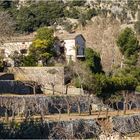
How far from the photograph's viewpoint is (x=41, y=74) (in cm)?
4709

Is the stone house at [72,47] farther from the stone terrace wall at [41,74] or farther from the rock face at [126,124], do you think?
the rock face at [126,124]

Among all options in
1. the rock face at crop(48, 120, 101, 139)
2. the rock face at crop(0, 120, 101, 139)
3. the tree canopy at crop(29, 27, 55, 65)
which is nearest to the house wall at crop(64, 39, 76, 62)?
the tree canopy at crop(29, 27, 55, 65)

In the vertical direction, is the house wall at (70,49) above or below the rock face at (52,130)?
above

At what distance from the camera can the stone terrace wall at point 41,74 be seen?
46781 millimetres

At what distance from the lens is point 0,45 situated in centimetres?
4994

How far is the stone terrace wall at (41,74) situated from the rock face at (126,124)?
31.6 feet

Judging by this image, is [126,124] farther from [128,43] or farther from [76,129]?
[128,43]

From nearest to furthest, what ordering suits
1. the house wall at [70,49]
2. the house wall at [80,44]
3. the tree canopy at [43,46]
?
1. the tree canopy at [43,46]
2. the house wall at [70,49]
3. the house wall at [80,44]

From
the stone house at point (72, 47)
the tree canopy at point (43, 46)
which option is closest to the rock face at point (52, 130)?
the tree canopy at point (43, 46)

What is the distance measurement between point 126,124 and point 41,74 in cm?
1193

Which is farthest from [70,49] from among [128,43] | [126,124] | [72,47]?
[126,124]

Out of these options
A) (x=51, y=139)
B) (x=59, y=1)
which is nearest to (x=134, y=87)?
(x=51, y=139)

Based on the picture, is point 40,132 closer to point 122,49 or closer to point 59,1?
point 122,49

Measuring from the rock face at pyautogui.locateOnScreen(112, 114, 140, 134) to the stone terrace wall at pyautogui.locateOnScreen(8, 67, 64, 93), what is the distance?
9643 millimetres
